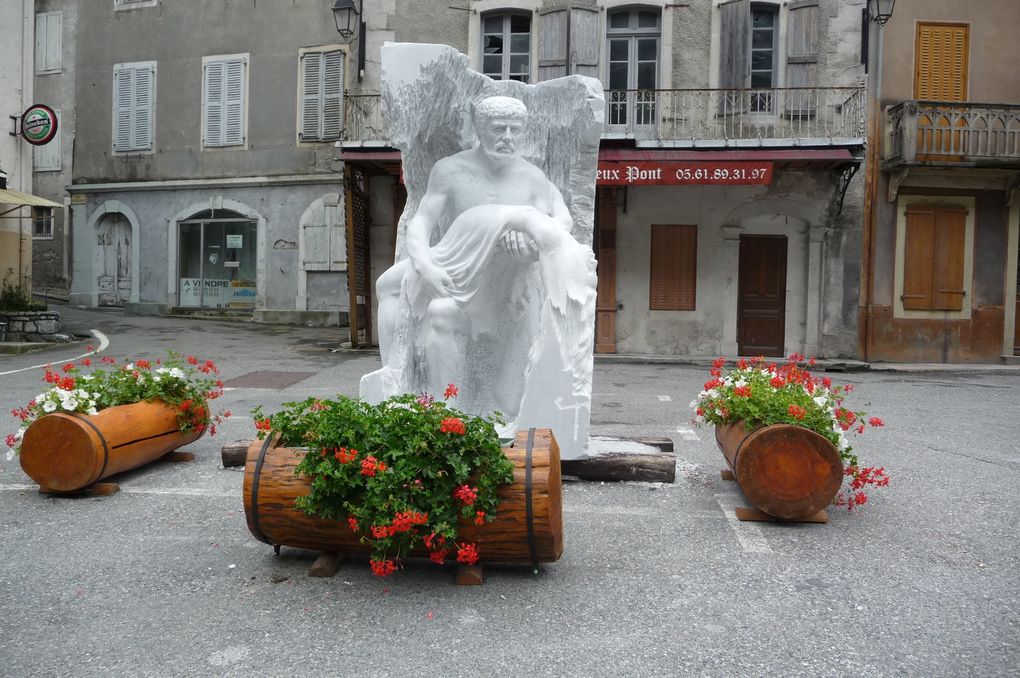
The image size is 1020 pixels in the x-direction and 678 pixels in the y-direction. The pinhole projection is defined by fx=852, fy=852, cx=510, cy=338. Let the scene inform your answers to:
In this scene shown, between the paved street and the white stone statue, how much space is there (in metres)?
0.62

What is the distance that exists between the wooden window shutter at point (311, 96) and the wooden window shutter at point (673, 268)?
7.46 metres

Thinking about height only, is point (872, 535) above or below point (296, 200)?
below

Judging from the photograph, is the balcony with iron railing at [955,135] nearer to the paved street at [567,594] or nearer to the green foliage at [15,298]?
the paved street at [567,594]

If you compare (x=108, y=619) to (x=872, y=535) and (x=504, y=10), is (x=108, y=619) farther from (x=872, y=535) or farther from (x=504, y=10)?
(x=504, y=10)

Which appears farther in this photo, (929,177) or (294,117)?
(294,117)

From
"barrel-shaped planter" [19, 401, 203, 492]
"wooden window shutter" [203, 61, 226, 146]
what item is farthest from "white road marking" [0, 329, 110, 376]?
"barrel-shaped planter" [19, 401, 203, 492]

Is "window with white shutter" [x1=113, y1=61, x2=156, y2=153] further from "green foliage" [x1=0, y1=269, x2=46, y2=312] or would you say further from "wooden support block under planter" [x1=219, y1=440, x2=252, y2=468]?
"wooden support block under planter" [x1=219, y1=440, x2=252, y2=468]

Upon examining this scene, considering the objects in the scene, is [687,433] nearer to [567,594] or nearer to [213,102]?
[567,594]

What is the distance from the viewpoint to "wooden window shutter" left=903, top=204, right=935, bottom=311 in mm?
13039

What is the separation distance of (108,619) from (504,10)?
12.8 m

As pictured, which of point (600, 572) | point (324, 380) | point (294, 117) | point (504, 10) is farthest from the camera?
point (294, 117)

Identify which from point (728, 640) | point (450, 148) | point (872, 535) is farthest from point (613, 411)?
point (728, 640)

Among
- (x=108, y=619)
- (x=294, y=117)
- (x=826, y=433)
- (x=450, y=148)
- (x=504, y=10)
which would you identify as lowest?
(x=108, y=619)

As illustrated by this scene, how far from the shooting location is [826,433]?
12.0ft
